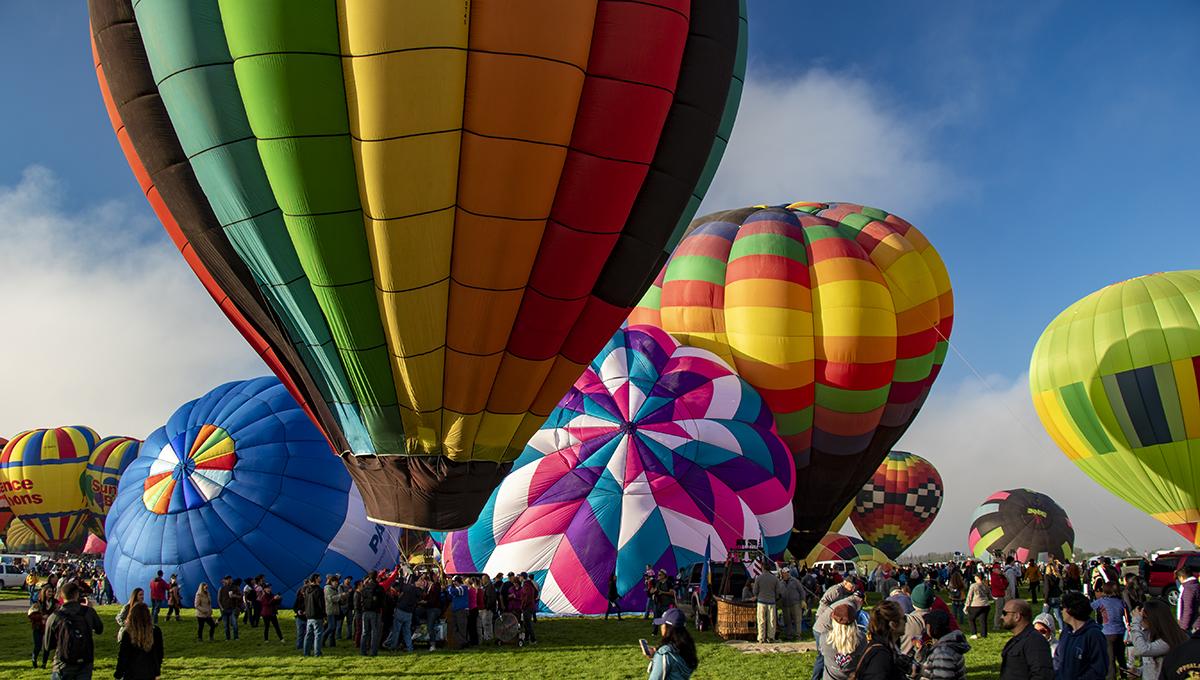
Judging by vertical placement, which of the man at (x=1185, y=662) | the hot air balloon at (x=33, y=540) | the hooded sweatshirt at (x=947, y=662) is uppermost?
the hot air balloon at (x=33, y=540)

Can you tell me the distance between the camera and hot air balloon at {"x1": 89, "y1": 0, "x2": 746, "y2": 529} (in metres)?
6.98

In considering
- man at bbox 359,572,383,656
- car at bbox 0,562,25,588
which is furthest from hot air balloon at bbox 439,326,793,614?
car at bbox 0,562,25,588

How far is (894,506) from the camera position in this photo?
32.3 meters

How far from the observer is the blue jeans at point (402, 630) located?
9.82m

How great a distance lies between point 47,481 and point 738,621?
31702mm

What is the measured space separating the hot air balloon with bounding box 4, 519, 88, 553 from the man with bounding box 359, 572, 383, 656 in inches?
1201

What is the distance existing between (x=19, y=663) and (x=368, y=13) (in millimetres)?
7125

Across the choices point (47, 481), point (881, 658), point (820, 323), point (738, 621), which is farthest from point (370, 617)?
point (47, 481)

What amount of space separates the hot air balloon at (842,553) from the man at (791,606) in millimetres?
14750

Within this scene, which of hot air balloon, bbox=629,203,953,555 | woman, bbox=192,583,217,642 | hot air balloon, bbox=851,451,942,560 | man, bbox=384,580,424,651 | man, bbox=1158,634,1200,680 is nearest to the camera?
man, bbox=1158,634,1200,680

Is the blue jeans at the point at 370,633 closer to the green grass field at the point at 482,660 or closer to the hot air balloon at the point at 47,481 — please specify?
the green grass field at the point at 482,660

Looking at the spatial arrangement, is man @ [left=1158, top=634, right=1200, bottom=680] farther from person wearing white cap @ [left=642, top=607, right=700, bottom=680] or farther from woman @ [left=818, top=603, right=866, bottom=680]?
person wearing white cap @ [left=642, top=607, right=700, bottom=680]

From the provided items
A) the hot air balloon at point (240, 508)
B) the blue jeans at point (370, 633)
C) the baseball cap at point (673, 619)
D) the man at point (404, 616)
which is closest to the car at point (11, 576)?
the hot air balloon at point (240, 508)

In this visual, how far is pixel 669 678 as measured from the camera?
3955 millimetres
